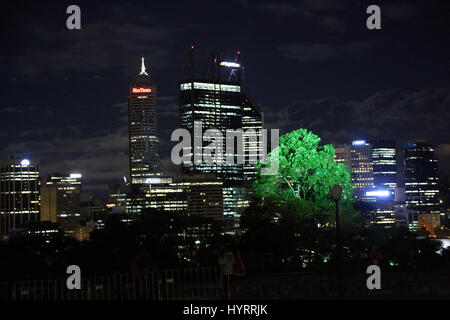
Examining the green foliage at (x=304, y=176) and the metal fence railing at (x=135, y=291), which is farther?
the green foliage at (x=304, y=176)

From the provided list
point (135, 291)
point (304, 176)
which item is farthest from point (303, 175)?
point (135, 291)

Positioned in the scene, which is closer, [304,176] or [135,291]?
[135,291]

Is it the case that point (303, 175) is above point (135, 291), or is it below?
above

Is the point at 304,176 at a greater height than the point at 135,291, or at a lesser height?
greater

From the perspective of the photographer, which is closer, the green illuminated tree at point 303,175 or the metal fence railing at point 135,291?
the metal fence railing at point 135,291

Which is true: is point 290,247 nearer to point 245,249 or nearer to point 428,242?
point 245,249

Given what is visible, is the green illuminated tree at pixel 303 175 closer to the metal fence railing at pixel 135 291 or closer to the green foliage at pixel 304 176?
the green foliage at pixel 304 176

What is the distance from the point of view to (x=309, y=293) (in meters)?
20.2

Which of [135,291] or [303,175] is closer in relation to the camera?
[135,291]

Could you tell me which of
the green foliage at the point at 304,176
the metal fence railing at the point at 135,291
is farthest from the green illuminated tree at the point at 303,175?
the metal fence railing at the point at 135,291

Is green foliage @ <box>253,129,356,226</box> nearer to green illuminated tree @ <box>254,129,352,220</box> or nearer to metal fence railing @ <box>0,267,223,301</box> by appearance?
green illuminated tree @ <box>254,129,352,220</box>

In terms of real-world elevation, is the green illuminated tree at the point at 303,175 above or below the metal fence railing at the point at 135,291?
above

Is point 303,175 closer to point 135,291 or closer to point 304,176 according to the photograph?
point 304,176
